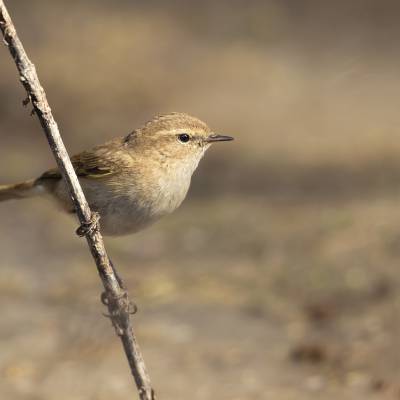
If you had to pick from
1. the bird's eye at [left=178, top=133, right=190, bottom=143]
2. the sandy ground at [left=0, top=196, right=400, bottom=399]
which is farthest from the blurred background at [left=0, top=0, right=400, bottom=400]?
the bird's eye at [left=178, top=133, right=190, bottom=143]

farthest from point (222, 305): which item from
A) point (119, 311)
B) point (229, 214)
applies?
point (119, 311)

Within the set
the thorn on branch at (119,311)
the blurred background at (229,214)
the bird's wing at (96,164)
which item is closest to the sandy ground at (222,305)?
the blurred background at (229,214)

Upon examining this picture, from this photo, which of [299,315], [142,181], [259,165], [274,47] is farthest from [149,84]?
[142,181]

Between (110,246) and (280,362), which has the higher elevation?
(110,246)

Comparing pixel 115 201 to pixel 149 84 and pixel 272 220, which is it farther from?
pixel 149 84

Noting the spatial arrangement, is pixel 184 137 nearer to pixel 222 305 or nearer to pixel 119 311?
pixel 119 311

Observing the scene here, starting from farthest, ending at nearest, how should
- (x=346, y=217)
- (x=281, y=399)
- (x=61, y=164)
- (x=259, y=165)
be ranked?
1. (x=259, y=165)
2. (x=346, y=217)
3. (x=281, y=399)
4. (x=61, y=164)

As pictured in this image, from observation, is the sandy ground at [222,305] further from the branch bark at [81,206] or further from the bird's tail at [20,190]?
the branch bark at [81,206]
